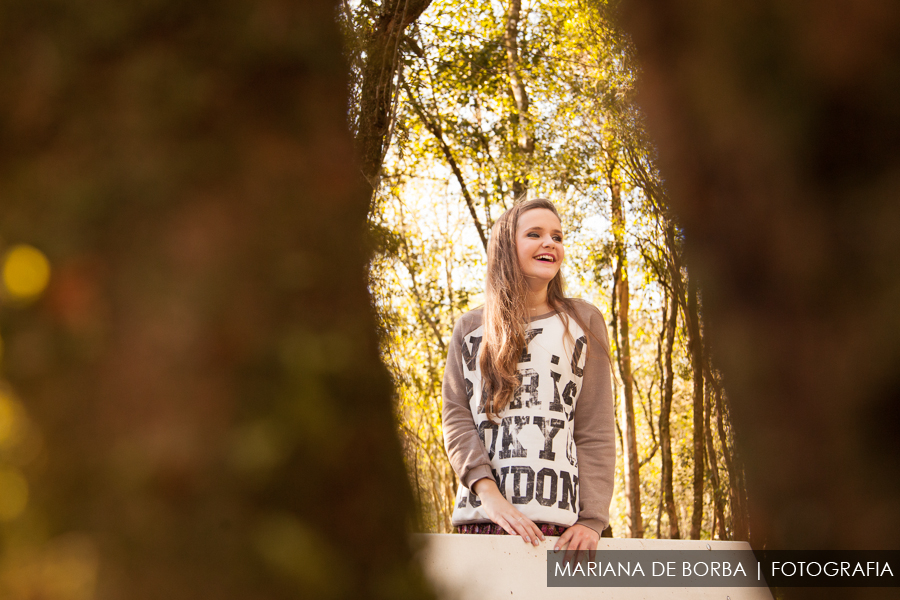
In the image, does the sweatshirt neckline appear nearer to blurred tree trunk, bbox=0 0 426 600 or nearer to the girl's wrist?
the girl's wrist

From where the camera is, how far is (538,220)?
96.5 inches

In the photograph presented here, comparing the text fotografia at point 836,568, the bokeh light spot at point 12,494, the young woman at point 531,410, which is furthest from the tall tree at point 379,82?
the text fotografia at point 836,568

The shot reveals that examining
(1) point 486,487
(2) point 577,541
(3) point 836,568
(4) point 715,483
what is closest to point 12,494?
(3) point 836,568

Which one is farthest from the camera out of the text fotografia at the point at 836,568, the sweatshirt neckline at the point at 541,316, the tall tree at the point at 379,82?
the tall tree at the point at 379,82

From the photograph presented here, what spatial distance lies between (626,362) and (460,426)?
15.5ft

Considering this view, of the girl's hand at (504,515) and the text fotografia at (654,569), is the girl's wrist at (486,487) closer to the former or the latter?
the girl's hand at (504,515)

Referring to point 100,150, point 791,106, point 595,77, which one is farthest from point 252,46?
point 595,77

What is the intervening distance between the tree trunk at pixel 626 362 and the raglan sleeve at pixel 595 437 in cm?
385

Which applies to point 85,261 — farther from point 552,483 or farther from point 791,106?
point 552,483

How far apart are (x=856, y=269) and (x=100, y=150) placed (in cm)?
53

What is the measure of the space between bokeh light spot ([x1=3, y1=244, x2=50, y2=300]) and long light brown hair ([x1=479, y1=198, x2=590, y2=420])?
1689mm

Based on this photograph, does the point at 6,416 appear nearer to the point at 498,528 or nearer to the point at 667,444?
the point at 498,528

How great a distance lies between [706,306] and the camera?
40 cm

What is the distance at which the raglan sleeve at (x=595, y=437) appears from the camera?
2.13 meters
